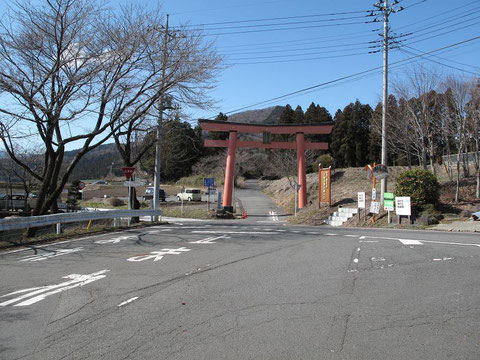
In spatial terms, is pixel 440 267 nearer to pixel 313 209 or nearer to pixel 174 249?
pixel 174 249

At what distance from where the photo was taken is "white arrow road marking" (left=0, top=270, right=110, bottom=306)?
19.1 feet

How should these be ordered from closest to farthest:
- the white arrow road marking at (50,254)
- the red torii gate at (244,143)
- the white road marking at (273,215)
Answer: the white arrow road marking at (50,254) → the white road marking at (273,215) → the red torii gate at (244,143)

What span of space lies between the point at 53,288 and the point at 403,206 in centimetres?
1591

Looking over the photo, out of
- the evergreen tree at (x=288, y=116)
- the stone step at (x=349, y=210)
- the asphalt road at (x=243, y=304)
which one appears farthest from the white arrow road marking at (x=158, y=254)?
the evergreen tree at (x=288, y=116)

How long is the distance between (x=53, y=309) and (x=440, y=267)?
6614 mm

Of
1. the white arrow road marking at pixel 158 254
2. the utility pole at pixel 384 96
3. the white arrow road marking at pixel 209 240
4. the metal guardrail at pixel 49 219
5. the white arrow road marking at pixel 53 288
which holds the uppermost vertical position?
the utility pole at pixel 384 96

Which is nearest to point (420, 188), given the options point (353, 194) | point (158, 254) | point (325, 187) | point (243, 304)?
point (325, 187)

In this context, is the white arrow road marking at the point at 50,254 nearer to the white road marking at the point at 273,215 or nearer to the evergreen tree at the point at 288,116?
the white road marking at the point at 273,215

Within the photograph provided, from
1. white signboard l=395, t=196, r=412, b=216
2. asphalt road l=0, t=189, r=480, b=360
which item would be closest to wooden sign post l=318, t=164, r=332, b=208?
white signboard l=395, t=196, r=412, b=216

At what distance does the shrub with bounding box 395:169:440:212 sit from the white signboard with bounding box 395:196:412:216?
99 centimetres

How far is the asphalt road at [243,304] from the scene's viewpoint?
4.00 metres

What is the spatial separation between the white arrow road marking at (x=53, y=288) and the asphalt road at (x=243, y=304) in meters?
0.03

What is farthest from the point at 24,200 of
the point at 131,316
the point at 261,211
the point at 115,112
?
the point at 131,316

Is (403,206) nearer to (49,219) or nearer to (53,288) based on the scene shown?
(49,219)
